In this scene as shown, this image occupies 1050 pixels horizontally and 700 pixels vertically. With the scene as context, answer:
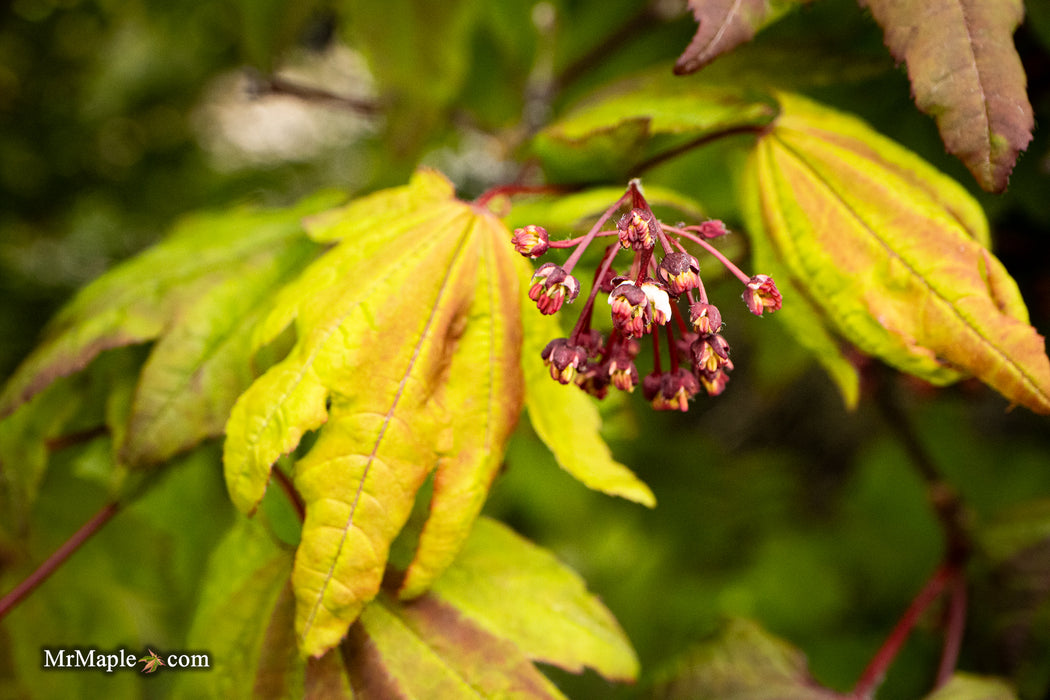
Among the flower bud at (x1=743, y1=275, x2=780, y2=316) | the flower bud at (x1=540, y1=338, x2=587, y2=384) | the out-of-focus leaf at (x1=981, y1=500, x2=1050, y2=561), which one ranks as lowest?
the out-of-focus leaf at (x1=981, y1=500, x2=1050, y2=561)

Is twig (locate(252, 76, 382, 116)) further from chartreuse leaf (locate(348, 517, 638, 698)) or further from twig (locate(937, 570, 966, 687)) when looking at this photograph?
twig (locate(937, 570, 966, 687))

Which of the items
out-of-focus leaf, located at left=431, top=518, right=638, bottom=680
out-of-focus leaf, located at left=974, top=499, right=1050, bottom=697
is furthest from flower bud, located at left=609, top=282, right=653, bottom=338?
out-of-focus leaf, located at left=974, top=499, right=1050, bottom=697

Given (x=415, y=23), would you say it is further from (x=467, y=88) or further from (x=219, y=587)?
(x=219, y=587)

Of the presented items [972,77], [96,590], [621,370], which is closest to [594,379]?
[621,370]

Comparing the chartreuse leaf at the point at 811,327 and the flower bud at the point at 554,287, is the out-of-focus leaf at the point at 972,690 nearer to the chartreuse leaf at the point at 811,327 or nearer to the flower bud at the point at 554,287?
the chartreuse leaf at the point at 811,327

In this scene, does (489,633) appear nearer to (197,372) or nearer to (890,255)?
(197,372)

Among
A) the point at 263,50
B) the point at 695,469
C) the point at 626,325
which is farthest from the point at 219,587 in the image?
the point at 695,469

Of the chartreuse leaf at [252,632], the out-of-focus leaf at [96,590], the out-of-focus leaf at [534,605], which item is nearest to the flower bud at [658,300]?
the out-of-focus leaf at [534,605]
